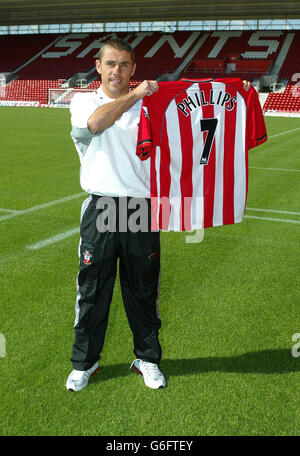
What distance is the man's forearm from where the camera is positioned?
2.11m

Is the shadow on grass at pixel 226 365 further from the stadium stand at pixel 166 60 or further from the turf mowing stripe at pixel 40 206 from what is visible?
the stadium stand at pixel 166 60

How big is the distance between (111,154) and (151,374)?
1.17 meters

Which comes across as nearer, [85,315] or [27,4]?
[85,315]

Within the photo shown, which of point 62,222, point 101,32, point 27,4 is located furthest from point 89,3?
point 62,222

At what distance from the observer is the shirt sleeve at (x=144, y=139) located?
2.26m

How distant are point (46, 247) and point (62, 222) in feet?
2.94

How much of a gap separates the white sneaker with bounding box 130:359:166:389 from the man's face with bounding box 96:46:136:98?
142 cm

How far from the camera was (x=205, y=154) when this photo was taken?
265 centimetres

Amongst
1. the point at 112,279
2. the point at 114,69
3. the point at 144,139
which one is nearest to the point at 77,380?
the point at 112,279

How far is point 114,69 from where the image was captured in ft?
7.27

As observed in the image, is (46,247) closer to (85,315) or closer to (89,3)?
(85,315)

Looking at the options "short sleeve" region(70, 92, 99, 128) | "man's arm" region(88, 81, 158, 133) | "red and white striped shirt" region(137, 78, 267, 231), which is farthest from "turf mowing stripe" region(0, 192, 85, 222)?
"man's arm" region(88, 81, 158, 133)

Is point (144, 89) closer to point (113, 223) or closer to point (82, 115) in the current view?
point (82, 115)

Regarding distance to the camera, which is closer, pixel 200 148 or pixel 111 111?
pixel 111 111
